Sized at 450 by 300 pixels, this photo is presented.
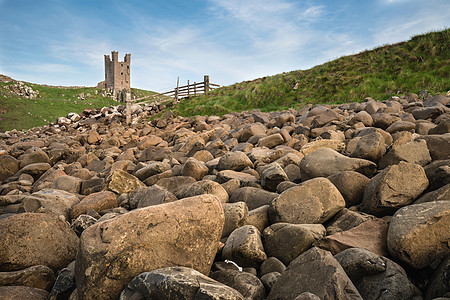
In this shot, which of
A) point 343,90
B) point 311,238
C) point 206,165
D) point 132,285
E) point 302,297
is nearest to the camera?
point 302,297

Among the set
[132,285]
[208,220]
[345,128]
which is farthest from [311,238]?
[345,128]

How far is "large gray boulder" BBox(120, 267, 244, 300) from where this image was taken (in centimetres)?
208

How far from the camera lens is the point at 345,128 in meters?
8.23

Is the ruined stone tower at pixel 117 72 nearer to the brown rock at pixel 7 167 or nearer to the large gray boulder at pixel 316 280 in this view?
the brown rock at pixel 7 167

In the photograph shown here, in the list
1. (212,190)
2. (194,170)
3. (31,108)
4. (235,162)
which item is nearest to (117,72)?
(31,108)

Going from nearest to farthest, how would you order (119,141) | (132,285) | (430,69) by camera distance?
(132,285), (119,141), (430,69)

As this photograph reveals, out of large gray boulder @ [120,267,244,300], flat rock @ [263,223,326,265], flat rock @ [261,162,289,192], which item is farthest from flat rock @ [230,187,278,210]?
large gray boulder @ [120,267,244,300]

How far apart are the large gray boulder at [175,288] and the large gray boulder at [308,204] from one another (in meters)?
1.57

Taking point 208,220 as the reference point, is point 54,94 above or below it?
above

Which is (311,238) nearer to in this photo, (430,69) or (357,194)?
(357,194)

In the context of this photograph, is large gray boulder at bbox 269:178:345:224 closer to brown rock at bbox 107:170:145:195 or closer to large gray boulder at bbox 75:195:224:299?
large gray boulder at bbox 75:195:224:299

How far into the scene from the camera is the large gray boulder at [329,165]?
4.57 m

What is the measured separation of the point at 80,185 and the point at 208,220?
583 cm

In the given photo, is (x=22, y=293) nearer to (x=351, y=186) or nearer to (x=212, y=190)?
(x=212, y=190)
